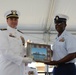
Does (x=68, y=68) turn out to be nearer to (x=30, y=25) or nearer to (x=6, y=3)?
(x=6, y=3)

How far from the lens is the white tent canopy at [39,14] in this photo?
375 centimetres

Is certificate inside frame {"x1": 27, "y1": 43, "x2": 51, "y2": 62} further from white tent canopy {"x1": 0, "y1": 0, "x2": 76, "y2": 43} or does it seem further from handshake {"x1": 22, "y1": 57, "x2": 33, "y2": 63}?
white tent canopy {"x1": 0, "y1": 0, "x2": 76, "y2": 43}

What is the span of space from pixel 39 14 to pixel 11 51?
6.85 ft

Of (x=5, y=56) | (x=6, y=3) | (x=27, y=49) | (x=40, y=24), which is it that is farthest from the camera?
(x=40, y=24)

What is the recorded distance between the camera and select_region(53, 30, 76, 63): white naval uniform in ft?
7.35

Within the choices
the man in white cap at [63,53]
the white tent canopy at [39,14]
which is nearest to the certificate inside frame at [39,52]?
the man in white cap at [63,53]

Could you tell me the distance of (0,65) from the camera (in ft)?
7.33

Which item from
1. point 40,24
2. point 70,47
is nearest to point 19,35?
point 70,47

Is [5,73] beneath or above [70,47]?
beneath

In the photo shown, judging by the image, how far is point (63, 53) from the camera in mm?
2275

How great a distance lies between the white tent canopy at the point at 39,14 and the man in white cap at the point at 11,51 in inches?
57.0

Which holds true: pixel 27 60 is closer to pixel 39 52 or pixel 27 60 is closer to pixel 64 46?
pixel 39 52

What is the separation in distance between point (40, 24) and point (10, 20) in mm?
2351

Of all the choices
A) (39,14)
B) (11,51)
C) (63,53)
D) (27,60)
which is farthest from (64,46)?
(39,14)
